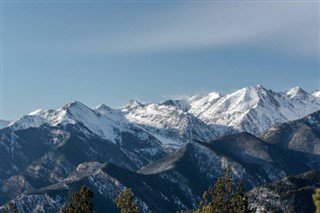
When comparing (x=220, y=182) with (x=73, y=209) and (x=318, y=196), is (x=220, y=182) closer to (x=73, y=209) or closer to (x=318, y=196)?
(x=73, y=209)

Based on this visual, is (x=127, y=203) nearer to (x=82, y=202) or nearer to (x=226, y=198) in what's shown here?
(x=82, y=202)

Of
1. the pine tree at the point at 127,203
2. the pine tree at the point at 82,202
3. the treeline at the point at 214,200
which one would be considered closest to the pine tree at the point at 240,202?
the treeline at the point at 214,200

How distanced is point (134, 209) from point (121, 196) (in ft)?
16.7

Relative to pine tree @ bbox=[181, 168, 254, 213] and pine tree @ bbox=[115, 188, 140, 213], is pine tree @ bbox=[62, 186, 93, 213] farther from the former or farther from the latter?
pine tree @ bbox=[181, 168, 254, 213]

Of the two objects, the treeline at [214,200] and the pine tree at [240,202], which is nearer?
the treeline at [214,200]

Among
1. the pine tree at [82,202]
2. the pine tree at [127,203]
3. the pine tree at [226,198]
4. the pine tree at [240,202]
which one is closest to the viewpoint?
the pine tree at [82,202]

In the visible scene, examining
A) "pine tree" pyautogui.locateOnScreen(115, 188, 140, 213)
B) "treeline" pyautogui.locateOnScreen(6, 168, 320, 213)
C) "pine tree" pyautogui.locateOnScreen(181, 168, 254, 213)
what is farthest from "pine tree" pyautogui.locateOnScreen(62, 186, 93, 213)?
"pine tree" pyautogui.locateOnScreen(181, 168, 254, 213)

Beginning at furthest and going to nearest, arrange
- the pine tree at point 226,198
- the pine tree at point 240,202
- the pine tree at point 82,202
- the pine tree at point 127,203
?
the pine tree at point 240,202 → the pine tree at point 226,198 → the pine tree at point 127,203 → the pine tree at point 82,202

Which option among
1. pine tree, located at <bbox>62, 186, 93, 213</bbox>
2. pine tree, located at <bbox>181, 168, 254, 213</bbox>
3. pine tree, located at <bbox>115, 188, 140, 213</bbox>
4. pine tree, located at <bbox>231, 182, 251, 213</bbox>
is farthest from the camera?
pine tree, located at <bbox>231, 182, 251, 213</bbox>

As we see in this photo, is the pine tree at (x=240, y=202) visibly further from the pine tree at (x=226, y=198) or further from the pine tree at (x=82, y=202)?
the pine tree at (x=82, y=202)

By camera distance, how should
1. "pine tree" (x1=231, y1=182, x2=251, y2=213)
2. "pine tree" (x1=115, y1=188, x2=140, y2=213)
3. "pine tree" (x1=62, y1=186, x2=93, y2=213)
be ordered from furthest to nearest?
"pine tree" (x1=231, y1=182, x2=251, y2=213), "pine tree" (x1=115, y1=188, x2=140, y2=213), "pine tree" (x1=62, y1=186, x2=93, y2=213)

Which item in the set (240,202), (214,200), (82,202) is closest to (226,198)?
(214,200)

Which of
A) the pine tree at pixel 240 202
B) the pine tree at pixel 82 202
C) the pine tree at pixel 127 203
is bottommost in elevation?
the pine tree at pixel 240 202

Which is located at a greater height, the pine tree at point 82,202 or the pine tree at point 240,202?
the pine tree at point 82,202
